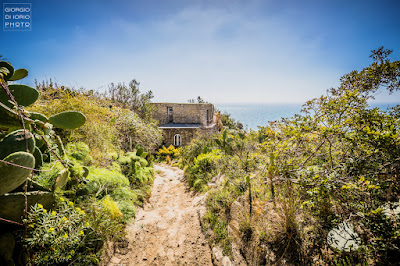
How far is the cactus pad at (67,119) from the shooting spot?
89.7 inches

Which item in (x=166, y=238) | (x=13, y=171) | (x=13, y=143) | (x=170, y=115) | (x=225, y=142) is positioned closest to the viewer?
(x=13, y=171)

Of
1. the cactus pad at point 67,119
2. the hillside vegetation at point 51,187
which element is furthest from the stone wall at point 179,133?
the cactus pad at point 67,119

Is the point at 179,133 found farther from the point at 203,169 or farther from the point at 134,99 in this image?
the point at 203,169

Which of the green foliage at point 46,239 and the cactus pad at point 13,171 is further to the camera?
the green foliage at point 46,239

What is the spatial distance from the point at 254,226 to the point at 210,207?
1218 mm

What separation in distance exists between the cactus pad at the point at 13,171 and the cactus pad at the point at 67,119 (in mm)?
901

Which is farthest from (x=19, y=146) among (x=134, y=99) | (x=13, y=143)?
(x=134, y=99)

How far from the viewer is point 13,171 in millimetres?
1448

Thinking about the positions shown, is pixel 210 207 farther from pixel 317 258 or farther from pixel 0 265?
pixel 0 265

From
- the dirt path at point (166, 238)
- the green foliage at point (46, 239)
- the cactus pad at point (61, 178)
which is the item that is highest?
the cactus pad at point (61, 178)

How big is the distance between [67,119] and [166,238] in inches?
103

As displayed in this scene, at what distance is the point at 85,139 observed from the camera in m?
4.06

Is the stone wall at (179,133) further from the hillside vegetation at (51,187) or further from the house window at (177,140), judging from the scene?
the hillside vegetation at (51,187)

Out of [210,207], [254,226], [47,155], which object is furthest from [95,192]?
[254,226]
